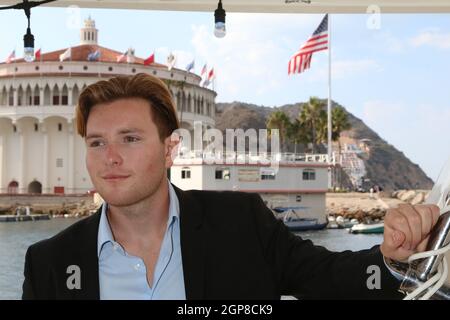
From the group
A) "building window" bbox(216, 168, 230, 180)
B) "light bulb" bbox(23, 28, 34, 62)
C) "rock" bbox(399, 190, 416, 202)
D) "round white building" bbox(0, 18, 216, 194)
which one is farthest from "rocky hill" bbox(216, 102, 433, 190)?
"light bulb" bbox(23, 28, 34, 62)

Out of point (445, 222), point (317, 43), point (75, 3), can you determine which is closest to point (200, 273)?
point (445, 222)

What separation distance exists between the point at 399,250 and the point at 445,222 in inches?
4.7

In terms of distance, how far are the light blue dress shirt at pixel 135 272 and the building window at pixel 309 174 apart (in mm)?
34348

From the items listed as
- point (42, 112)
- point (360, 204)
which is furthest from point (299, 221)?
point (42, 112)

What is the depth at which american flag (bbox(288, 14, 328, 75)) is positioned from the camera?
21188 mm

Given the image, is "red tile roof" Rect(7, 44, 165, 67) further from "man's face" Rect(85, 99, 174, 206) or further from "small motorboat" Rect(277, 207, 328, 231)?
"man's face" Rect(85, 99, 174, 206)

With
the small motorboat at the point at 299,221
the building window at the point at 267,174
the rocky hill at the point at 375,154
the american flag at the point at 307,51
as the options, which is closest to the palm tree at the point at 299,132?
the small motorboat at the point at 299,221

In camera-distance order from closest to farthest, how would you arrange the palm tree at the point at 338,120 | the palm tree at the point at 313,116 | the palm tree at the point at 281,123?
the palm tree at the point at 338,120
the palm tree at the point at 281,123
the palm tree at the point at 313,116

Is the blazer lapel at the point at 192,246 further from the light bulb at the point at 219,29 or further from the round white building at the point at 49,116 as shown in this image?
the round white building at the point at 49,116

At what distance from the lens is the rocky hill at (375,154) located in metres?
99.5

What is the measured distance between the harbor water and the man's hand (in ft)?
62.5

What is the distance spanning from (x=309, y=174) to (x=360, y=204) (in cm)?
1546

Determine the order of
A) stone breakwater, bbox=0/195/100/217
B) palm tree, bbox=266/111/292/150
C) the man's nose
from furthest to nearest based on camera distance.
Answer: palm tree, bbox=266/111/292/150
stone breakwater, bbox=0/195/100/217
the man's nose
